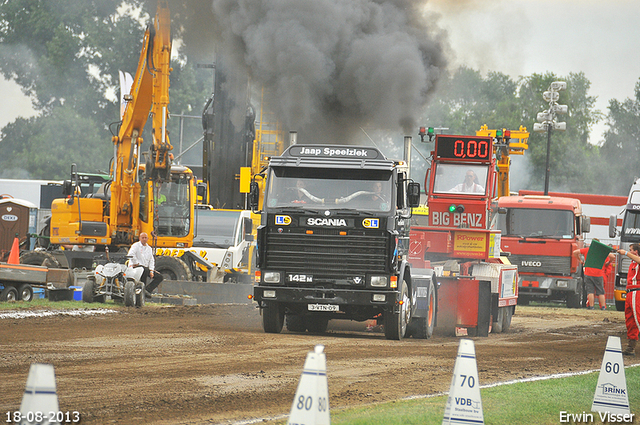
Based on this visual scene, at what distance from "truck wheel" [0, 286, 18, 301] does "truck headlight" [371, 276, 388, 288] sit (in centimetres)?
891

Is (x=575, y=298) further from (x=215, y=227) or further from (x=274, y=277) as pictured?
(x=274, y=277)

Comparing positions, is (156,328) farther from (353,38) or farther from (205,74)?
A: (205,74)

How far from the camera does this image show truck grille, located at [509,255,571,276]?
27375 mm

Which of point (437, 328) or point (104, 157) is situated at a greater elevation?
point (104, 157)

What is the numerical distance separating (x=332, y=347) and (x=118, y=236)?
11.9 meters

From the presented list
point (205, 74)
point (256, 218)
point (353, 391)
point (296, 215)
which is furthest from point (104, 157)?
point (353, 391)

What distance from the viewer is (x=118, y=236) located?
76.7ft

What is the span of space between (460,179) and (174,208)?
8819mm

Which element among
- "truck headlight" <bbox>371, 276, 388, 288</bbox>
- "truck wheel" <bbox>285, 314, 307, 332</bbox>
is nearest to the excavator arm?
"truck wheel" <bbox>285, 314, 307, 332</bbox>

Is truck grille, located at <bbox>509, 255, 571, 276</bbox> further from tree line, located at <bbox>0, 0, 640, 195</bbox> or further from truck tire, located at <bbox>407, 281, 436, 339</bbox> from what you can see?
tree line, located at <bbox>0, 0, 640, 195</bbox>

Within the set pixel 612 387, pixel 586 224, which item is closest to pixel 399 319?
pixel 612 387

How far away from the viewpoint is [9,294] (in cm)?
1878

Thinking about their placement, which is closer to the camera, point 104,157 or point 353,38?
point 353,38

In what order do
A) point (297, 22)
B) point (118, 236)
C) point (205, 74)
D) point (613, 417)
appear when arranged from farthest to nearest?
point (205, 74)
point (118, 236)
point (297, 22)
point (613, 417)
